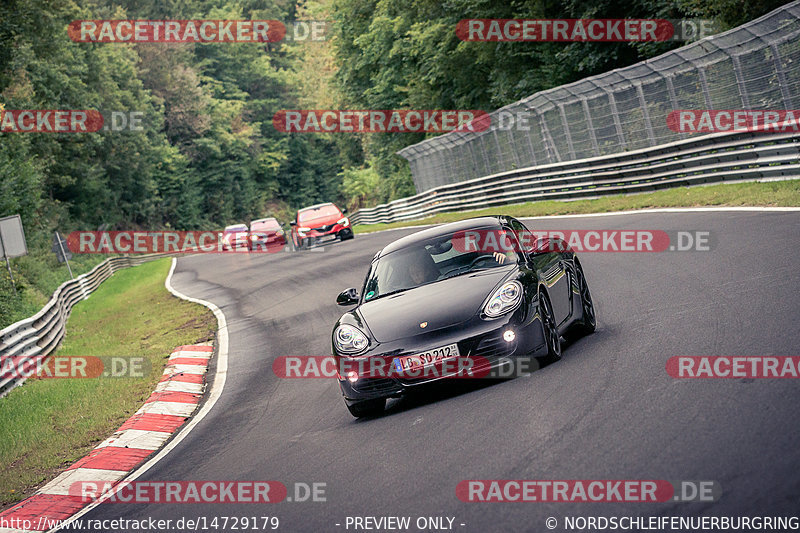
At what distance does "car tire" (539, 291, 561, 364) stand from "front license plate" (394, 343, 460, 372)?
2.64ft

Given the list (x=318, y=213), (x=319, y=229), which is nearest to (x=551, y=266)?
(x=319, y=229)

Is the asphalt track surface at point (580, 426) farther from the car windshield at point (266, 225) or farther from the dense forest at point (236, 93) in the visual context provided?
the car windshield at point (266, 225)

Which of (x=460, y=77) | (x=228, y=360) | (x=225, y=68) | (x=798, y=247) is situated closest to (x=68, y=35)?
(x=460, y=77)

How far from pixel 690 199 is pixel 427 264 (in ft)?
38.5

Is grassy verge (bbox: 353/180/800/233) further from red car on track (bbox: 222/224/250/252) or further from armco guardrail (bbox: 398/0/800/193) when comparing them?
red car on track (bbox: 222/224/250/252)

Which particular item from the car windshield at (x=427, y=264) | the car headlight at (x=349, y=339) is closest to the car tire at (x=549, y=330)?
the car windshield at (x=427, y=264)

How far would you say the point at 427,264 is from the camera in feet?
27.7

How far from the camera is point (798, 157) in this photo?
1602 centimetres

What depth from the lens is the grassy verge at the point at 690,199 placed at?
15.5 metres

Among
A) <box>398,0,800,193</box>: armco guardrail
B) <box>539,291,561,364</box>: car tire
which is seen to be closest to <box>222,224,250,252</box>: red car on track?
<box>398,0,800,193</box>: armco guardrail

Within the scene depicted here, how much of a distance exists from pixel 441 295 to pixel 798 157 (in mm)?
10846

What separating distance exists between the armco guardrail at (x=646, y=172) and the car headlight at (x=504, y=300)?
10634mm

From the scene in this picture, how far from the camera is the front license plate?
704cm

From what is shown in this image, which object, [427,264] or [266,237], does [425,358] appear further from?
[266,237]
